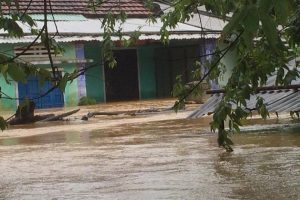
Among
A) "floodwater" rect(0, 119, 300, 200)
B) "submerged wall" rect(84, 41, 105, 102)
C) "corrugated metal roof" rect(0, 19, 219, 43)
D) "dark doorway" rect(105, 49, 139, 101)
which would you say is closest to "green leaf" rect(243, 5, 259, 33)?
"floodwater" rect(0, 119, 300, 200)

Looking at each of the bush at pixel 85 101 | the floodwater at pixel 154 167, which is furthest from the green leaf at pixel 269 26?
the bush at pixel 85 101

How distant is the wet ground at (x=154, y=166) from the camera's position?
474cm

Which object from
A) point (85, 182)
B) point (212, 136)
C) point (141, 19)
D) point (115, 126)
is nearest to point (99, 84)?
point (141, 19)

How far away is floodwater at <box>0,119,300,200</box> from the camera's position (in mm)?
4727

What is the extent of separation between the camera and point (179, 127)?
36.3 feet

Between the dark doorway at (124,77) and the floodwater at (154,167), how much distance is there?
48.2 ft

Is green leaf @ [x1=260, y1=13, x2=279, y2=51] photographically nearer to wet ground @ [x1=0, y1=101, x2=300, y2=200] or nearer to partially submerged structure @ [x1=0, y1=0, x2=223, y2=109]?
wet ground @ [x1=0, y1=101, x2=300, y2=200]

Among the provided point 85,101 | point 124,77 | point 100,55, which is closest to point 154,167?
point 100,55

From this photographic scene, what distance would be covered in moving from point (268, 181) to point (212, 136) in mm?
3929

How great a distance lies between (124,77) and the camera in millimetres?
24656

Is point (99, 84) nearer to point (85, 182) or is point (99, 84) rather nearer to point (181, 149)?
point (181, 149)

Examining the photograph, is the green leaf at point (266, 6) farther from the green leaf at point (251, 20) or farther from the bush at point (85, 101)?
the bush at point (85, 101)

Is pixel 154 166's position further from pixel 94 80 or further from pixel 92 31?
pixel 94 80

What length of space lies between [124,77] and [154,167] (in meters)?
18.7
